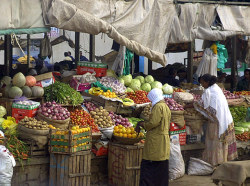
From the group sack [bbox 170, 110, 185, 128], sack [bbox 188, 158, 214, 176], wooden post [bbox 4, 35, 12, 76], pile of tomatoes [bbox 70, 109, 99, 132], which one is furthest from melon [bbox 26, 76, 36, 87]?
sack [bbox 188, 158, 214, 176]

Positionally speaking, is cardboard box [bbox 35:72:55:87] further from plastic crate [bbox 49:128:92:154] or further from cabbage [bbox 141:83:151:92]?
cabbage [bbox 141:83:151:92]

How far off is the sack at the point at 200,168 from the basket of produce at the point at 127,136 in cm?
178

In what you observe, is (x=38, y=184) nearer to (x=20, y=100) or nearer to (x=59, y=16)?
(x=20, y=100)

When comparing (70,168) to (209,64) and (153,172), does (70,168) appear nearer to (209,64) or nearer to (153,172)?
(153,172)

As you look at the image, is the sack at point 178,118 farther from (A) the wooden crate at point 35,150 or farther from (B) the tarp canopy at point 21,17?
(B) the tarp canopy at point 21,17

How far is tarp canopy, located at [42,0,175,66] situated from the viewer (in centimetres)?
820

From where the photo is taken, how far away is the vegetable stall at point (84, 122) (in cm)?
739

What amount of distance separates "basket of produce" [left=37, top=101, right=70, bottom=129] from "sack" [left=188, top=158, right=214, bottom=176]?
270 cm

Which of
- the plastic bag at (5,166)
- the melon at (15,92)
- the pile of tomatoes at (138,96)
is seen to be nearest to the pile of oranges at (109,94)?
the pile of tomatoes at (138,96)

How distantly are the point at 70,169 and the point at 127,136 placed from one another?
3.55 feet

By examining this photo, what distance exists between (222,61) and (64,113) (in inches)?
198

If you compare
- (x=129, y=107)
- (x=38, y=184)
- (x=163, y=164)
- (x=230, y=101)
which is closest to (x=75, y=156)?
(x=38, y=184)

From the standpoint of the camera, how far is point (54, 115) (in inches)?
309

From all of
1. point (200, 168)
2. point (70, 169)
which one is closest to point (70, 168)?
point (70, 169)
